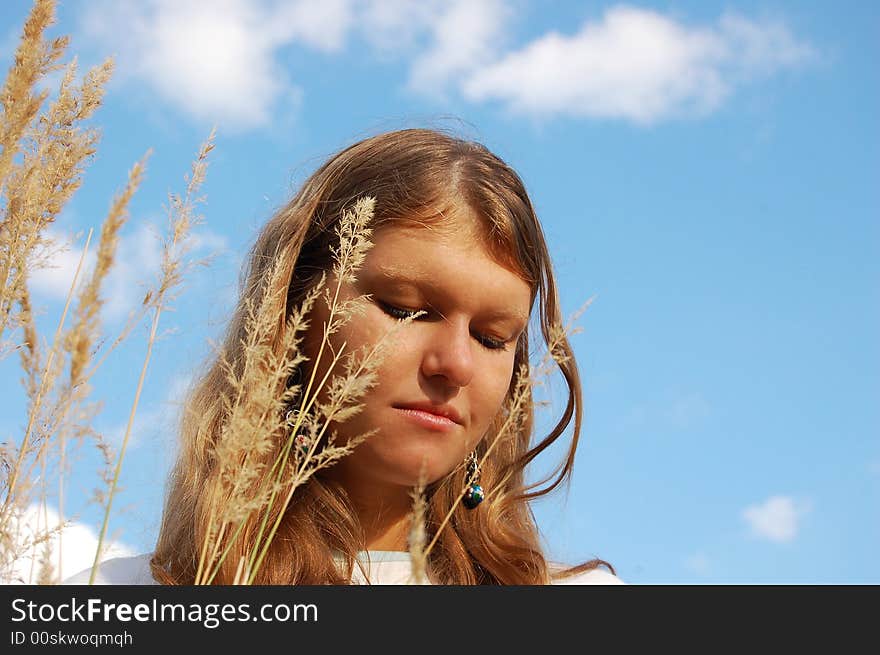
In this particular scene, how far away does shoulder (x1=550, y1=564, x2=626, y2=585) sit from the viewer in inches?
104

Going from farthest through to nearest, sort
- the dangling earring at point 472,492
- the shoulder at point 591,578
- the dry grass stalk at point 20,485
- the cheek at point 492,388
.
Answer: the shoulder at point 591,578 < the dangling earring at point 472,492 < the cheek at point 492,388 < the dry grass stalk at point 20,485

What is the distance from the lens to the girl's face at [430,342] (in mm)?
2010

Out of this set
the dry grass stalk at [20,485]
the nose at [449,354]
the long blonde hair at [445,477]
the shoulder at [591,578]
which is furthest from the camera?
the shoulder at [591,578]

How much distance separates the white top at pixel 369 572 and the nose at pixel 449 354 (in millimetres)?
582

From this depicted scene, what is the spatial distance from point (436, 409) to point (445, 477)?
56 cm

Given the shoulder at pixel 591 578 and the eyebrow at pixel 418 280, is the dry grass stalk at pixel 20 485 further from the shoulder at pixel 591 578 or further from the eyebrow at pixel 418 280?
the shoulder at pixel 591 578

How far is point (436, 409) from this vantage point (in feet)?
6.75

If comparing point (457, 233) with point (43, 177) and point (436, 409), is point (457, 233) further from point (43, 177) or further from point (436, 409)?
point (43, 177)

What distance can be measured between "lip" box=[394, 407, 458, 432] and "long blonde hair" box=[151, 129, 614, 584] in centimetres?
23

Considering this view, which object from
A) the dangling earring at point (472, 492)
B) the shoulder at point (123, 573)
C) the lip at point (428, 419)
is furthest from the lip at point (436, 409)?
the shoulder at point (123, 573)

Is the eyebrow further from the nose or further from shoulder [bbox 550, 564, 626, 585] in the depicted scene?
shoulder [bbox 550, 564, 626, 585]

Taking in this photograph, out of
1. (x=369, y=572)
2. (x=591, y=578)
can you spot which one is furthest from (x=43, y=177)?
(x=591, y=578)
